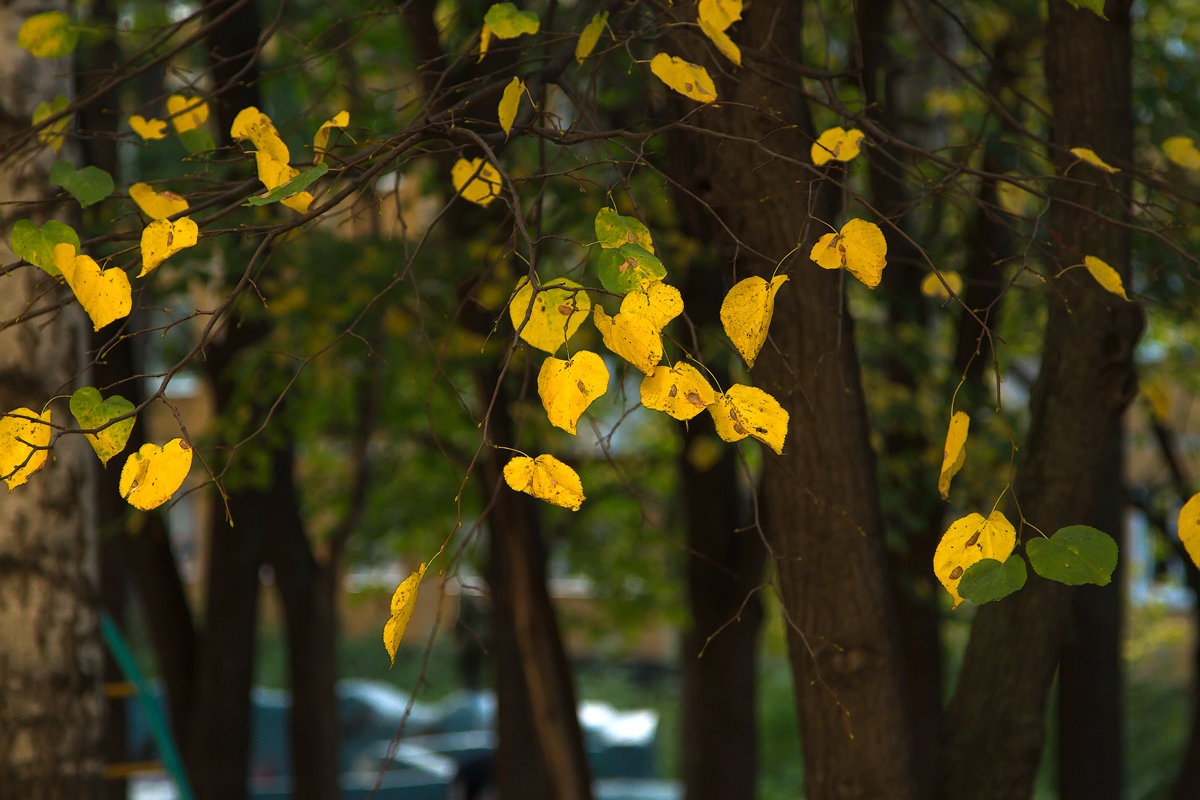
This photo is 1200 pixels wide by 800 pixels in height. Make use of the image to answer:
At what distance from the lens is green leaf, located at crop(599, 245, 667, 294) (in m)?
1.48

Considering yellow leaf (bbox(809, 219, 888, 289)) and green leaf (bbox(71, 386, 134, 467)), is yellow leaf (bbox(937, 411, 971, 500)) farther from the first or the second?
green leaf (bbox(71, 386, 134, 467))

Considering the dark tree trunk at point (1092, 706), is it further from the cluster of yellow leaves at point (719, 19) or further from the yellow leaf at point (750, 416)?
the yellow leaf at point (750, 416)

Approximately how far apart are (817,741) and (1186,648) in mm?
12569

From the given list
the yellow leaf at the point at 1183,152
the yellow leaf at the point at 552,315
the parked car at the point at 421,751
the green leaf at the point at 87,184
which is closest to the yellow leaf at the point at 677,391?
the yellow leaf at the point at 552,315

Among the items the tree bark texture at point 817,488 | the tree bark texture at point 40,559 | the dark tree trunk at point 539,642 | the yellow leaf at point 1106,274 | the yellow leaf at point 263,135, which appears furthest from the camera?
the dark tree trunk at point 539,642

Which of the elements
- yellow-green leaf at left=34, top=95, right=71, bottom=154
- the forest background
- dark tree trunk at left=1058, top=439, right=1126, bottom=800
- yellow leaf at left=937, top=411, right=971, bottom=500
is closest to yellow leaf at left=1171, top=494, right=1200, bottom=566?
the forest background

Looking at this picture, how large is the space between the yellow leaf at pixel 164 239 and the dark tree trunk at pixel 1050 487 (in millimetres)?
1789

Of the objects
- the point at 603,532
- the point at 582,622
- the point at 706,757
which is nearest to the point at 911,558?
the point at 706,757

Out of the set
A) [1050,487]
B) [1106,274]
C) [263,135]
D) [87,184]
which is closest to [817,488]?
[1050,487]

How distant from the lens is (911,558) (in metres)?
5.60

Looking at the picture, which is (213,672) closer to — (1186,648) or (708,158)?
(708,158)

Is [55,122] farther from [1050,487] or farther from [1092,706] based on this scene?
[1092,706]

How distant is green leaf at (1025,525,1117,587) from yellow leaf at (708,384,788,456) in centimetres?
39

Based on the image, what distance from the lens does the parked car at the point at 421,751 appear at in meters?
9.22
